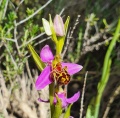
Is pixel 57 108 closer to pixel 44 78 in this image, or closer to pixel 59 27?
pixel 44 78

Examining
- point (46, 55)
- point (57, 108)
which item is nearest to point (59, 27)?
point (46, 55)

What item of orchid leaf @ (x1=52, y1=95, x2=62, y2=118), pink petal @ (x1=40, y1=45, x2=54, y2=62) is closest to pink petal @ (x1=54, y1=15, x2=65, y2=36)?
pink petal @ (x1=40, y1=45, x2=54, y2=62)

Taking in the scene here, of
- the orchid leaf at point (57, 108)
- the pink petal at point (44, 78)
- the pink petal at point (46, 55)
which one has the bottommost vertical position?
the orchid leaf at point (57, 108)

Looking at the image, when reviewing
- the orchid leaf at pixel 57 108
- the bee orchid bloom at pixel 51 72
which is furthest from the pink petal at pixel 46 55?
the orchid leaf at pixel 57 108

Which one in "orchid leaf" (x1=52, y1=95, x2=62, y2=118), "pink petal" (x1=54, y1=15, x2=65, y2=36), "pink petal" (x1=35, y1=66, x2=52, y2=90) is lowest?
"orchid leaf" (x1=52, y1=95, x2=62, y2=118)

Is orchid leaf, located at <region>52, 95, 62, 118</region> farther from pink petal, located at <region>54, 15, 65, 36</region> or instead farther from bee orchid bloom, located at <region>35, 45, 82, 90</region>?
pink petal, located at <region>54, 15, 65, 36</region>

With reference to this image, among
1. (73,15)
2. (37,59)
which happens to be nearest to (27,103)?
(73,15)

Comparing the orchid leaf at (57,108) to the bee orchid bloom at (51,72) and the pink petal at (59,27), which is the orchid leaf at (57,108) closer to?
the bee orchid bloom at (51,72)

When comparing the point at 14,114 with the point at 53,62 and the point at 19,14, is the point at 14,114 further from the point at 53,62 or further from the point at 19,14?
the point at 53,62

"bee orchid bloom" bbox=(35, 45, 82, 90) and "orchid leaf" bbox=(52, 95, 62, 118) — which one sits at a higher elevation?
"bee orchid bloom" bbox=(35, 45, 82, 90)
